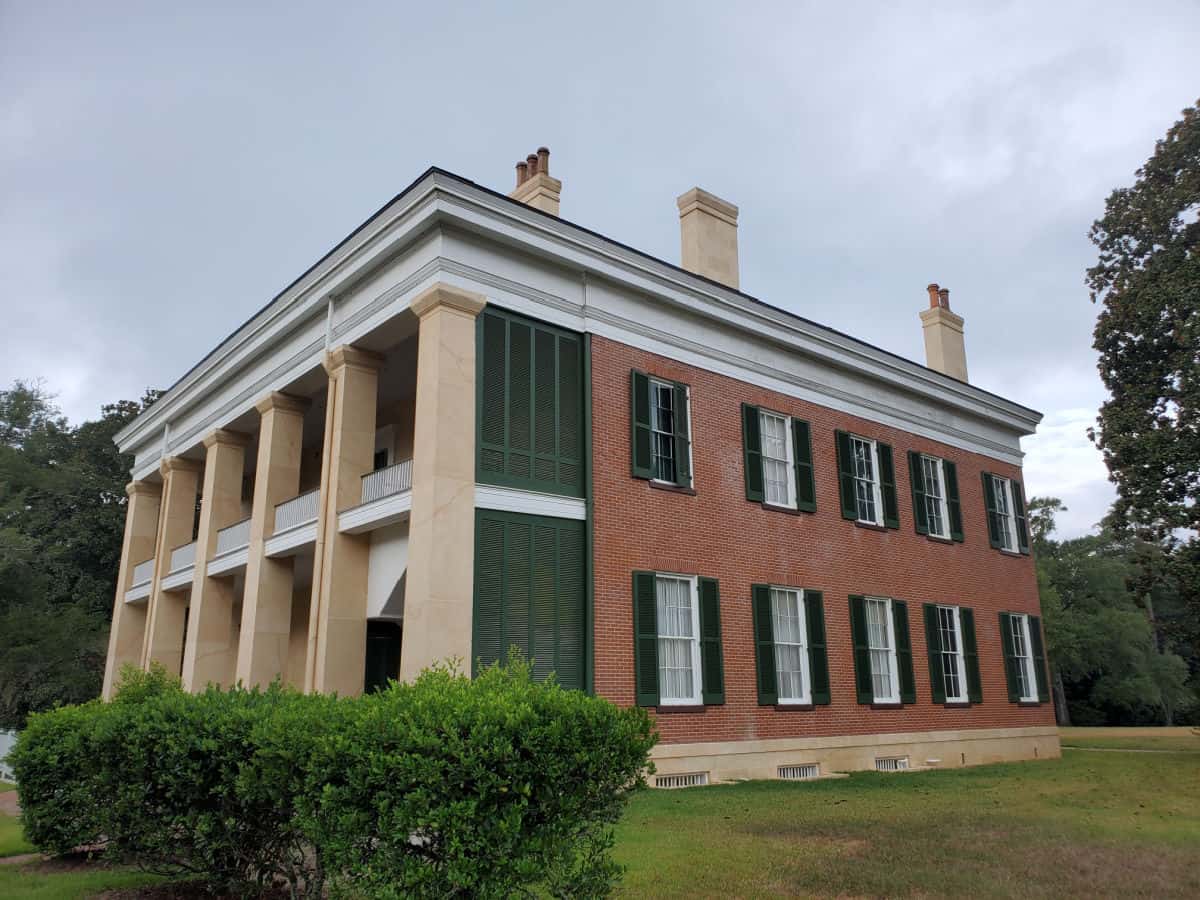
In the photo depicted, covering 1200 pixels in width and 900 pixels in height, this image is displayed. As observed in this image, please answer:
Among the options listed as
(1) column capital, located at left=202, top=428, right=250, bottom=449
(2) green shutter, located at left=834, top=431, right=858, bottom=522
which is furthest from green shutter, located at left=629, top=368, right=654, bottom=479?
(1) column capital, located at left=202, top=428, right=250, bottom=449

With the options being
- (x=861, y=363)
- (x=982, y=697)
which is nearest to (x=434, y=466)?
(x=861, y=363)

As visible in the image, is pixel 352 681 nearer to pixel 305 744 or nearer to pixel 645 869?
pixel 645 869

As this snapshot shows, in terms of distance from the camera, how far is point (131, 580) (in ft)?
81.7

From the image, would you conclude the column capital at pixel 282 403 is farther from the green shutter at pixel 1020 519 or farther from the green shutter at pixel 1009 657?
the green shutter at pixel 1020 519

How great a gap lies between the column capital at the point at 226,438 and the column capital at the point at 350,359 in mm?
5811

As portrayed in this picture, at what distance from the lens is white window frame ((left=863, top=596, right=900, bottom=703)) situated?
18.8 metres

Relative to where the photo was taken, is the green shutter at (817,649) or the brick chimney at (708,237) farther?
the brick chimney at (708,237)

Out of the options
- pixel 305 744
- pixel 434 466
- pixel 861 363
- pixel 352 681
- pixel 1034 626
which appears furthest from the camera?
pixel 1034 626

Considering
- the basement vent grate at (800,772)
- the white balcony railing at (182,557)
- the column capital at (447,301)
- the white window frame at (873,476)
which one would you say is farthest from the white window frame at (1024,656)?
the white balcony railing at (182,557)

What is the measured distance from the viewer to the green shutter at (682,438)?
16234 millimetres

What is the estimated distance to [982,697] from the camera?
21.3 m

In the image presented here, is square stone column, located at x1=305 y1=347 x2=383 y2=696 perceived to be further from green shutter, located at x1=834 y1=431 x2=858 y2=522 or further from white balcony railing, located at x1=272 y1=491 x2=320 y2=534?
green shutter, located at x1=834 y1=431 x2=858 y2=522

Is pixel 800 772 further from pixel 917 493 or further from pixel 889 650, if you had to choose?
pixel 917 493

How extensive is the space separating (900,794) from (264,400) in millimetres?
13619
